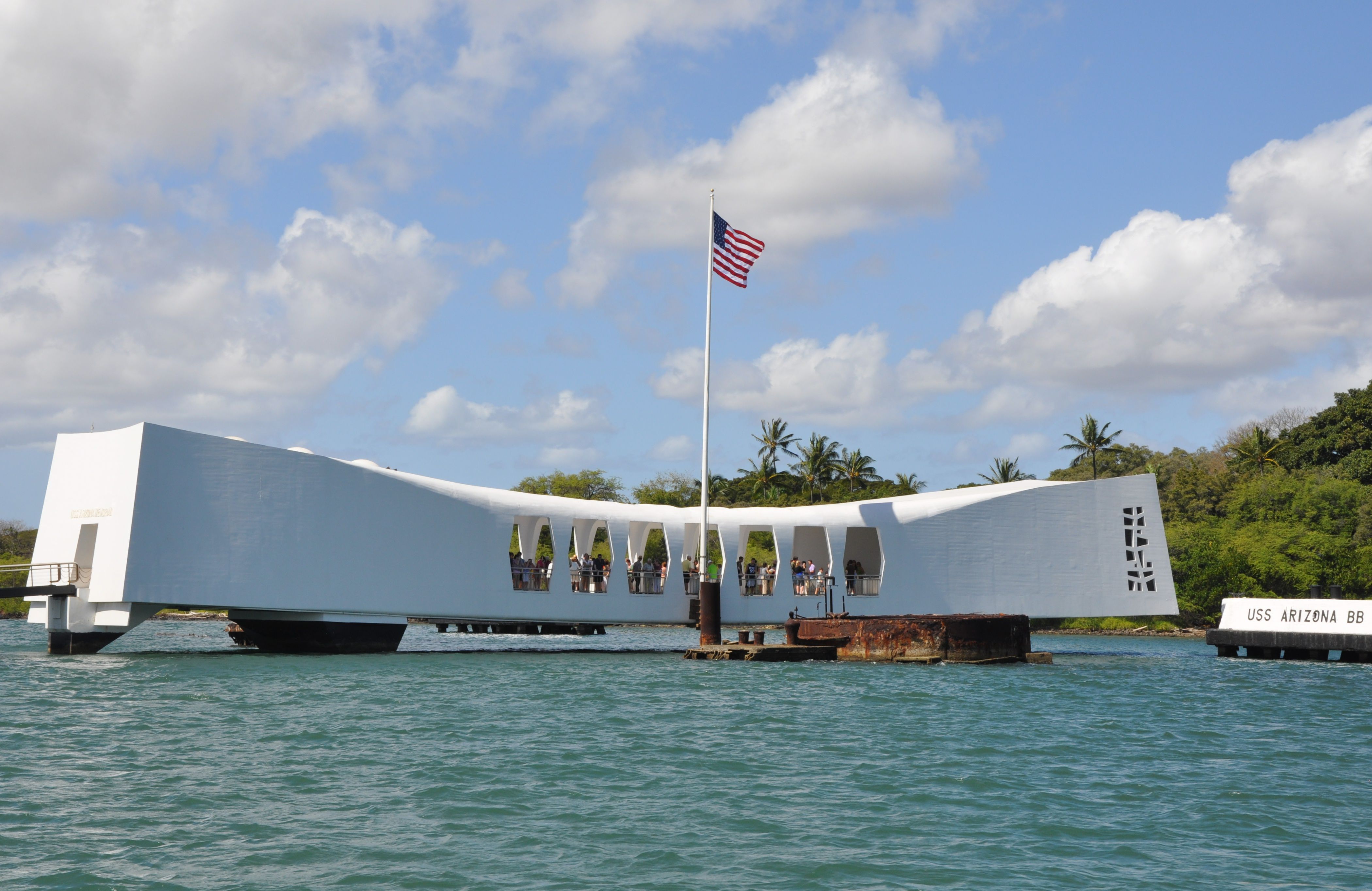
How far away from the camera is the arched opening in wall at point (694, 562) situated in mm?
34750

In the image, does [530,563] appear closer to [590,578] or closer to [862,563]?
[590,578]

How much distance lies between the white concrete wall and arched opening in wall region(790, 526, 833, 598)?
536mm

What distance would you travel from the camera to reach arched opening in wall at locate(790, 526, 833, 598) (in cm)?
3588

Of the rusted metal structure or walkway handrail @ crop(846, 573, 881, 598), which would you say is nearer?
the rusted metal structure

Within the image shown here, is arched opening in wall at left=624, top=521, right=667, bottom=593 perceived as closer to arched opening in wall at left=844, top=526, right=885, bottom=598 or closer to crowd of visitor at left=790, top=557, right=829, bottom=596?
crowd of visitor at left=790, top=557, right=829, bottom=596

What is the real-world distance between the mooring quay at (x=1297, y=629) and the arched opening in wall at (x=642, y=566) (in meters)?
16.1

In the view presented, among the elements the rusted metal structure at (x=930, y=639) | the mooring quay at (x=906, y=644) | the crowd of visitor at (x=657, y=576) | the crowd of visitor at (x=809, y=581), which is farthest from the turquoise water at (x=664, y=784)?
the crowd of visitor at (x=809, y=581)

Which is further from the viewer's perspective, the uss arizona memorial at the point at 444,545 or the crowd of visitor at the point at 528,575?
the crowd of visitor at the point at 528,575

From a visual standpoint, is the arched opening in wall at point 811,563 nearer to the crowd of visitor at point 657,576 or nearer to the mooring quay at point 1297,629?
the crowd of visitor at point 657,576

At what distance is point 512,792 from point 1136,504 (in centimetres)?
2899

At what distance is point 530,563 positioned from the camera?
→ 33969mm

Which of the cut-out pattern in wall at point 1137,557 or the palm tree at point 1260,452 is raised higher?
the palm tree at point 1260,452

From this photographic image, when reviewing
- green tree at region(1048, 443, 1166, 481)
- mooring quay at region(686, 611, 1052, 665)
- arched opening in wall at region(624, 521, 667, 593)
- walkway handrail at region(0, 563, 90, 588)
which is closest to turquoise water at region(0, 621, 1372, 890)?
walkway handrail at region(0, 563, 90, 588)

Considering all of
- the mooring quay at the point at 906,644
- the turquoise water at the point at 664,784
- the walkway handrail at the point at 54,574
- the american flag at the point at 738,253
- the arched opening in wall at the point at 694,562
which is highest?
the american flag at the point at 738,253
